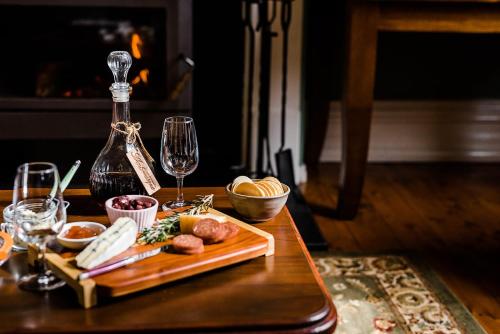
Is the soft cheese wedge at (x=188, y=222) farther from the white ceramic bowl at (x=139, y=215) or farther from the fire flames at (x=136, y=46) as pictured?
the fire flames at (x=136, y=46)

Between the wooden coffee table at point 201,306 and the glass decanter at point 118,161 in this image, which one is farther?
the glass decanter at point 118,161

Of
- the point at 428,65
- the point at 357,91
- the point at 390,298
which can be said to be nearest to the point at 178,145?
the point at 390,298

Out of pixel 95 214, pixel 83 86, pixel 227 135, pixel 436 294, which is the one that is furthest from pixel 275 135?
pixel 95 214

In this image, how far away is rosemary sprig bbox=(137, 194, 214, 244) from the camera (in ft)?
3.86

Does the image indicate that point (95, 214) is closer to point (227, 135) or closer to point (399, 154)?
point (227, 135)

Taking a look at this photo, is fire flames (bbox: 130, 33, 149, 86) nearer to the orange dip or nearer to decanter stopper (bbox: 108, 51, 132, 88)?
decanter stopper (bbox: 108, 51, 132, 88)

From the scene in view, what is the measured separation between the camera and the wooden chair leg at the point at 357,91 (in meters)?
2.40

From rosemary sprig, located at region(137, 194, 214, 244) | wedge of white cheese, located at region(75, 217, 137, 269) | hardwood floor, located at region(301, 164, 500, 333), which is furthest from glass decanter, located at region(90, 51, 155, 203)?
hardwood floor, located at region(301, 164, 500, 333)

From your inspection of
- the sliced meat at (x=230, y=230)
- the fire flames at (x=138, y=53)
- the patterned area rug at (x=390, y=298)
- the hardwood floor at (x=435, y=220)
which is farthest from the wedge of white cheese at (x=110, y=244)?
the fire flames at (x=138, y=53)

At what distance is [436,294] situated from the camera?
2.01m

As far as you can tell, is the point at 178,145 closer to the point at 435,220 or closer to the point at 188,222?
the point at 188,222

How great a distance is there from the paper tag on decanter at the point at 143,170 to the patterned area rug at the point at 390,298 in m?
0.68

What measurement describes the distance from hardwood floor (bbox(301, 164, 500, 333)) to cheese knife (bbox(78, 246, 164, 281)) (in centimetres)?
108

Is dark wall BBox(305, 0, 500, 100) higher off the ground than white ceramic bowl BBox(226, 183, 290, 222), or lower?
higher
